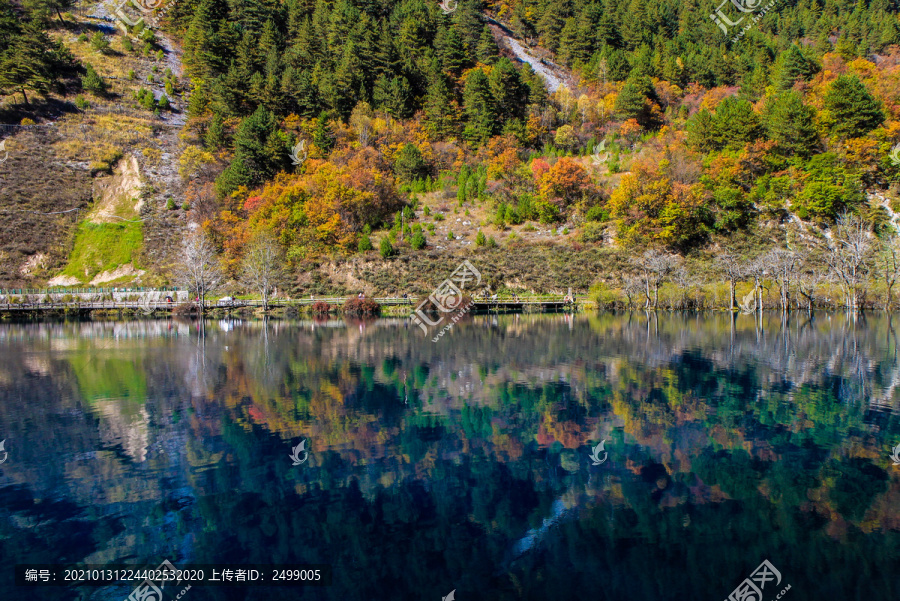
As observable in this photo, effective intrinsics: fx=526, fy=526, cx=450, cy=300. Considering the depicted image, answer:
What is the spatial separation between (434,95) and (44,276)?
5451cm

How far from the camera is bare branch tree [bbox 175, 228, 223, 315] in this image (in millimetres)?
47938

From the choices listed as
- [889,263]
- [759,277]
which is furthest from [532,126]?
[889,263]

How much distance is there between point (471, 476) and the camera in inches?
372

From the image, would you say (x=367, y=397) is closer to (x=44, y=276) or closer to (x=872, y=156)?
(x=44, y=276)

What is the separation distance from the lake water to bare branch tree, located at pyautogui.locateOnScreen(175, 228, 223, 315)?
29047 mm

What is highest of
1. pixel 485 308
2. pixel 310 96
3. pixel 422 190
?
pixel 310 96

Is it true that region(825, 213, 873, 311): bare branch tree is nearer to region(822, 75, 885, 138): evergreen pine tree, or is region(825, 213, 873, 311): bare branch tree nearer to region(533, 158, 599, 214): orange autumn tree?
region(822, 75, 885, 138): evergreen pine tree

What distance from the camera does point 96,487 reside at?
9.13 m

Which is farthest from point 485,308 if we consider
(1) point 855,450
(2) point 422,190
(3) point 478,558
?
(3) point 478,558

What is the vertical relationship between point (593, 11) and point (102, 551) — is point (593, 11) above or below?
above

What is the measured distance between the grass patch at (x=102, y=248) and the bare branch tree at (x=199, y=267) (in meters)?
5.91

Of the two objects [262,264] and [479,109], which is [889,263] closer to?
[479,109]

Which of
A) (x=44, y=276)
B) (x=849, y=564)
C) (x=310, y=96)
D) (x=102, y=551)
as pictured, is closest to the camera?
(x=849, y=564)

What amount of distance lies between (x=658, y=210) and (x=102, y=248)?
2430 inches
